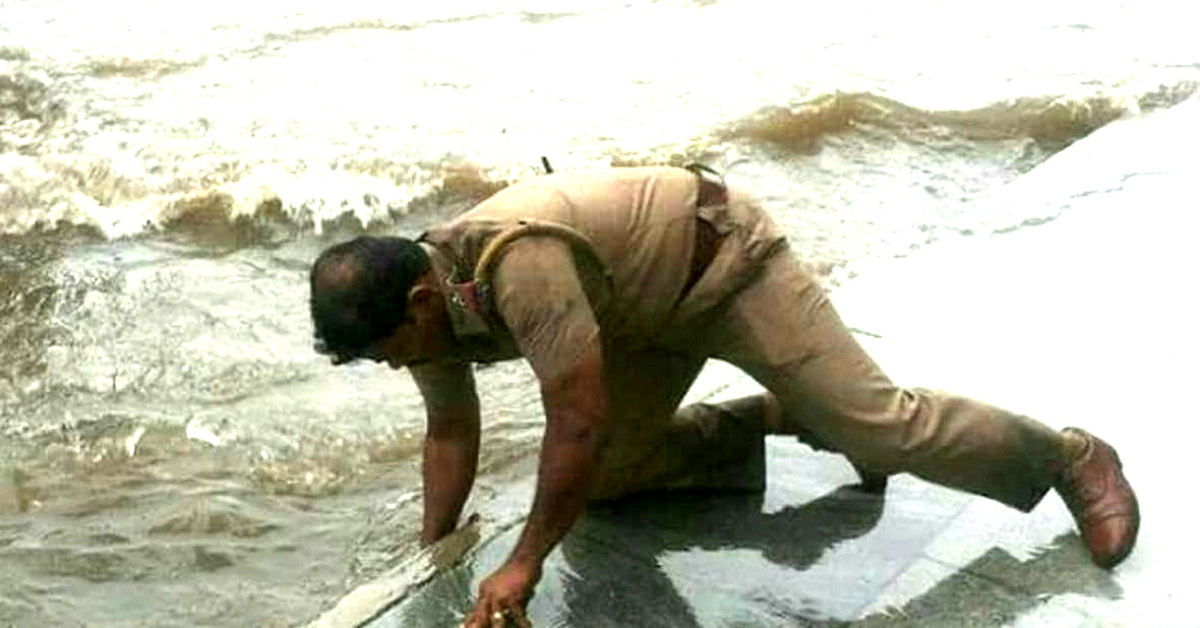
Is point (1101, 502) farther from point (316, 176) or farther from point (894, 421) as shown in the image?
point (316, 176)

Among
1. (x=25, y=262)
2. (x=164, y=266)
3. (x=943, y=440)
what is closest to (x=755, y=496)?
(x=943, y=440)

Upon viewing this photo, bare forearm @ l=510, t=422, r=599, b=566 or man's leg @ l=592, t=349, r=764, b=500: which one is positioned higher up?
bare forearm @ l=510, t=422, r=599, b=566

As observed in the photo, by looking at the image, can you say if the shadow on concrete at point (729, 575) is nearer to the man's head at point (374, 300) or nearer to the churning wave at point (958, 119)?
the man's head at point (374, 300)

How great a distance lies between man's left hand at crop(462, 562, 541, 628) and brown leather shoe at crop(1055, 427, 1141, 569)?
1.35 metres

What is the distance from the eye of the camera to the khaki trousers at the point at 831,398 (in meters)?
3.74

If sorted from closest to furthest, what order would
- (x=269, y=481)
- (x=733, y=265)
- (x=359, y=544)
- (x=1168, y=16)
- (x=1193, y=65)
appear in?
(x=733, y=265) → (x=359, y=544) → (x=269, y=481) → (x=1193, y=65) → (x=1168, y=16)

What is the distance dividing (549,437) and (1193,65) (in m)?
8.18

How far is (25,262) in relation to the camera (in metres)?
7.84

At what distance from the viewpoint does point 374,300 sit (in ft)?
10.7

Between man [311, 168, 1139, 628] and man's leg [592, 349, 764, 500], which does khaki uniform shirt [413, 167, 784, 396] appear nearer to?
man [311, 168, 1139, 628]

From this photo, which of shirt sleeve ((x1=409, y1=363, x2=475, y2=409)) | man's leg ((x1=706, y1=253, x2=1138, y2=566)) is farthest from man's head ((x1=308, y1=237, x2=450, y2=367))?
man's leg ((x1=706, y1=253, x2=1138, y2=566))

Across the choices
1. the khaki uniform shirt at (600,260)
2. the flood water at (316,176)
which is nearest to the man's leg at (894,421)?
the khaki uniform shirt at (600,260)

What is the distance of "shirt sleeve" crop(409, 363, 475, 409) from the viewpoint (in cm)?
371

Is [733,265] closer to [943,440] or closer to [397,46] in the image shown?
[943,440]
